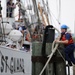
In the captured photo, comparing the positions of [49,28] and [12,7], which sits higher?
[12,7]

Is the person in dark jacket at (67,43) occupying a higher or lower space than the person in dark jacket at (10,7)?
lower

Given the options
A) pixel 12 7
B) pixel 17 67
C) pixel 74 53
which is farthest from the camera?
pixel 12 7

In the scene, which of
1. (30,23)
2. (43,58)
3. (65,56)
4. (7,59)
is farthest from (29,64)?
(30,23)

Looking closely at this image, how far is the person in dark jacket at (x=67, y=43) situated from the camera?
1016 centimetres

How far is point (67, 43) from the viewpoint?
10.2 metres

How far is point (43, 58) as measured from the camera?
10.2m

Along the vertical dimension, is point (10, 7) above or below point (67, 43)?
above

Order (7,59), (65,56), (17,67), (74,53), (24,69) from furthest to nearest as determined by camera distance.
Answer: (74,53)
(65,56)
(24,69)
(17,67)
(7,59)

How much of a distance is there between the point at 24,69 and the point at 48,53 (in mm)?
945

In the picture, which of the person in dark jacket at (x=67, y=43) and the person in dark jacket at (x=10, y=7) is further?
the person in dark jacket at (x=10, y=7)

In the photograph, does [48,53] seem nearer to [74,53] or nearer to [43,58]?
[43,58]

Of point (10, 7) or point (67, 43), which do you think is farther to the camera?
point (10, 7)

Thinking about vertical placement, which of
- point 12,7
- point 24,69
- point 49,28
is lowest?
point 24,69

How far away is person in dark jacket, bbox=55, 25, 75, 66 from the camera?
10164 mm
